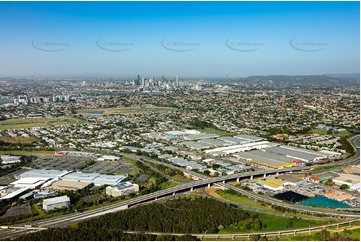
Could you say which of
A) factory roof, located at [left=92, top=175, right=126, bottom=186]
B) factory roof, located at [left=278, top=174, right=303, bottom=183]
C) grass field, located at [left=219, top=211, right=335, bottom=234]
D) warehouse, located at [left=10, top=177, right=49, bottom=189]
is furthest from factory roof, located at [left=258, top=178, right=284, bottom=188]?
warehouse, located at [left=10, top=177, right=49, bottom=189]

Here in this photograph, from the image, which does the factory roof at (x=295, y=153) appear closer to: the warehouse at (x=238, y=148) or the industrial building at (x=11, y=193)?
the warehouse at (x=238, y=148)

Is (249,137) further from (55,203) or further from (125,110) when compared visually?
(125,110)

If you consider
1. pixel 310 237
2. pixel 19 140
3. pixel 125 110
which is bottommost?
pixel 310 237

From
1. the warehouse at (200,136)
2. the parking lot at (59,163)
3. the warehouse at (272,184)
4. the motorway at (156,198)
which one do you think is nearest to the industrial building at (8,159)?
the parking lot at (59,163)

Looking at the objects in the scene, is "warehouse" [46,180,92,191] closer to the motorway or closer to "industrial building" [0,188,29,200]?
"industrial building" [0,188,29,200]

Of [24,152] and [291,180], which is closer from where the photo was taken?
[291,180]

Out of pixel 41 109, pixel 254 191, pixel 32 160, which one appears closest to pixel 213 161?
pixel 254 191

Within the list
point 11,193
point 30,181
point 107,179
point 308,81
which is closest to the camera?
point 11,193

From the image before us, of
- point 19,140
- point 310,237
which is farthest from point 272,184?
point 19,140
